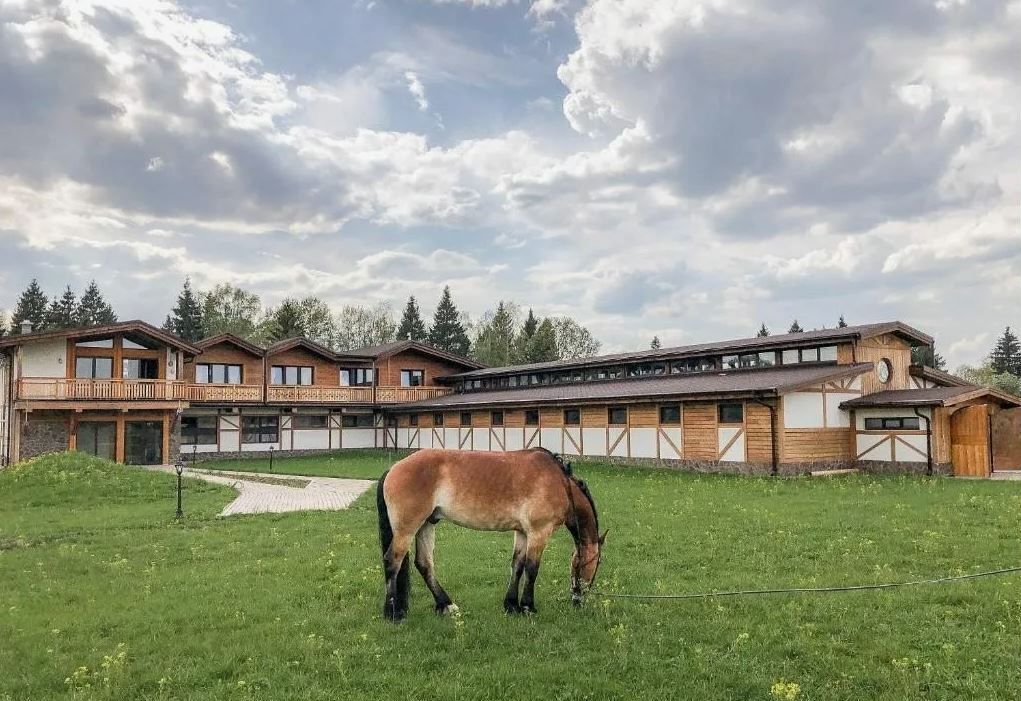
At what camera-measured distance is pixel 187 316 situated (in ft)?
250

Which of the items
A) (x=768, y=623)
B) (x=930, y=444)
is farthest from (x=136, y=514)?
(x=930, y=444)

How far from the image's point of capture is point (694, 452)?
81.2ft

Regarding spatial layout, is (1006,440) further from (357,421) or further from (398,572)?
(357,421)

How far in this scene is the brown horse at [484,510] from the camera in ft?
24.0

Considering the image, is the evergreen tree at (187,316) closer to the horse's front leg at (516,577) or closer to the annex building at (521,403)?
the annex building at (521,403)

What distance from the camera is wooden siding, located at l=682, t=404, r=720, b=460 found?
24.2 m

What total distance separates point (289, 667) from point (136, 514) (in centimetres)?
1192

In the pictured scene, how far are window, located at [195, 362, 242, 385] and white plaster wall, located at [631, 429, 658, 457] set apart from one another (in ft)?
68.9

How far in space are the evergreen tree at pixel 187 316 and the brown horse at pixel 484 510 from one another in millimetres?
74622

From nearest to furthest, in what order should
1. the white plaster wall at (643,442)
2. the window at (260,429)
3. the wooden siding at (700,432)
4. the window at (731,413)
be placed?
the window at (731,413) < the wooden siding at (700,432) < the white plaster wall at (643,442) < the window at (260,429)

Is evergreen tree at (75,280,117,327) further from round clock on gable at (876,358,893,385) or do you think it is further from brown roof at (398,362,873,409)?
round clock on gable at (876,358,893,385)

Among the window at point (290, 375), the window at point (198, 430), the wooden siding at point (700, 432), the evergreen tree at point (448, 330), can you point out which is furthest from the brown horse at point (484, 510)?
the evergreen tree at point (448, 330)

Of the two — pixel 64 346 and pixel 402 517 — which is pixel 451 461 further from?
pixel 64 346

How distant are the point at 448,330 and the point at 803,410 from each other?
180 ft
